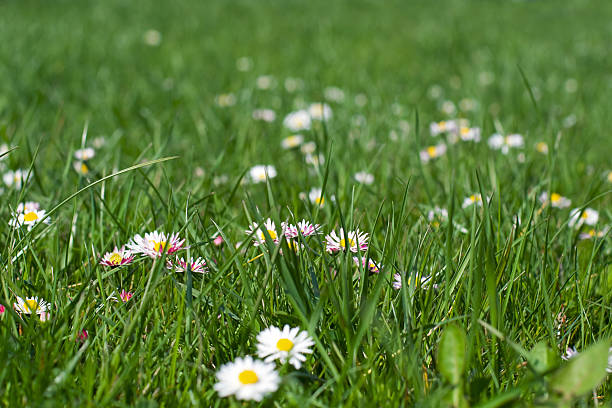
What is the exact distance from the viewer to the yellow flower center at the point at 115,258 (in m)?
1.20

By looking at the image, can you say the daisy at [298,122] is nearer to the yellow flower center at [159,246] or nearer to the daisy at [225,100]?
the daisy at [225,100]

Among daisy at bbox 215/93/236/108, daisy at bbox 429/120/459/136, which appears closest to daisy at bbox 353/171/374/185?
daisy at bbox 429/120/459/136

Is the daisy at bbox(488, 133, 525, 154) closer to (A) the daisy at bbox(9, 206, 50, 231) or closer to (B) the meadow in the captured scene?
(B) the meadow

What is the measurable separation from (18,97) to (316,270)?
258 centimetres

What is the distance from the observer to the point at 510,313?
3.75ft

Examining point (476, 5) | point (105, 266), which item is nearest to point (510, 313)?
point (105, 266)

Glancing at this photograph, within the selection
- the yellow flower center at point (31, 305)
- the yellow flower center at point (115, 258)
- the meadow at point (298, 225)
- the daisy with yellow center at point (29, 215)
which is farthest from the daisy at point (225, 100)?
the yellow flower center at point (31, 305)

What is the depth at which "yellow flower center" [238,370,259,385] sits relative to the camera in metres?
0.84

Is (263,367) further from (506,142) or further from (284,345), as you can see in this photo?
(506,142)

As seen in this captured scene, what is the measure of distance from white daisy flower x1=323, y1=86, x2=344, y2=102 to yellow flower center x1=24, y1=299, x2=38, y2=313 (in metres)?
2.56

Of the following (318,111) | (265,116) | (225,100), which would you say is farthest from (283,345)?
(225,100)

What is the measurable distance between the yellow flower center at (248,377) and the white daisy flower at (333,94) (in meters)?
2.69

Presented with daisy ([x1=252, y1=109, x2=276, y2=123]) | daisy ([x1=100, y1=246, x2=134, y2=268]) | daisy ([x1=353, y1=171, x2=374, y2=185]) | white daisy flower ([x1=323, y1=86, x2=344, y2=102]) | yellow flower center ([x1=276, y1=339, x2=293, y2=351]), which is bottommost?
yellow flower center ([x1=276, y1=339, x2=293, y2=351])

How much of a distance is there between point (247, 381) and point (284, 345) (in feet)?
0.38
